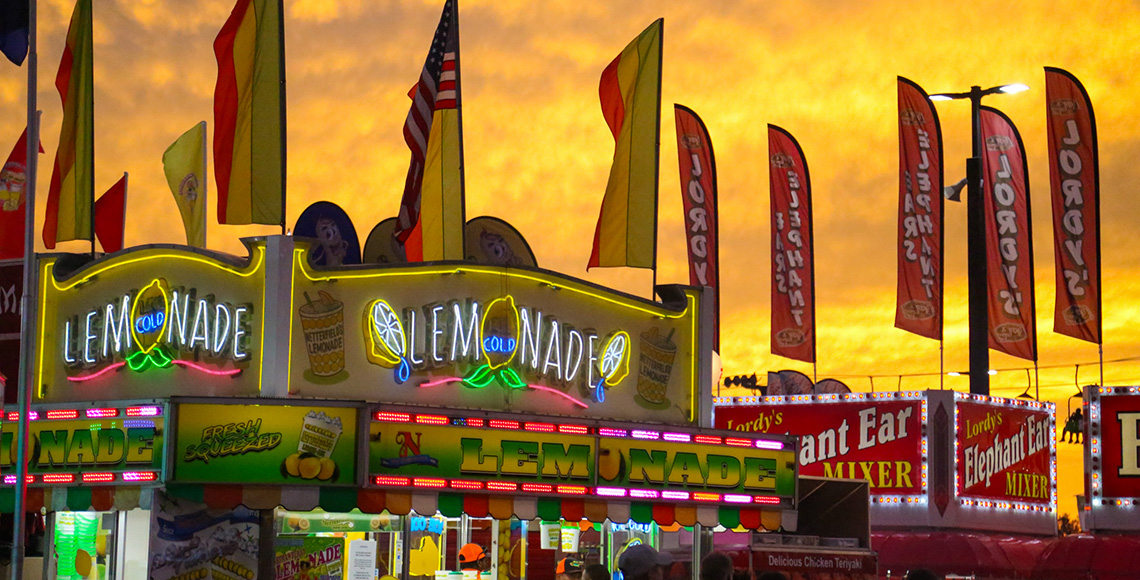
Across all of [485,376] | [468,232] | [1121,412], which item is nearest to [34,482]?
[485,376]

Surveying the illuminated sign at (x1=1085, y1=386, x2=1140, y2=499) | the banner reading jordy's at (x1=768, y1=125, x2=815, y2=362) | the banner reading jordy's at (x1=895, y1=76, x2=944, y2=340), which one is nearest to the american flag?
the banner reading jordy's at (x1=768, y1=125, x2=815, y2=362)

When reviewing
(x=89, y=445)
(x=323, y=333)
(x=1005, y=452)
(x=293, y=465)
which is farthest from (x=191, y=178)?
(x=1005, y=452)

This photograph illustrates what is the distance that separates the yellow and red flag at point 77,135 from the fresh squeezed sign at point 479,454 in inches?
322

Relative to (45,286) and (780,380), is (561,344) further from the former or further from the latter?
(780,380)

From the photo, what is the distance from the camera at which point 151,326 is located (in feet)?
70.5

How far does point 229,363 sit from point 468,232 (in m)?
6.52

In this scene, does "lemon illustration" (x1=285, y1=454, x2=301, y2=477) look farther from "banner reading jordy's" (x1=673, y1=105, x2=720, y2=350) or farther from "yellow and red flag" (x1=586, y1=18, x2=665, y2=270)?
"banner reading jordy's" (x1=673, y1=105, x2=720, y2=350)

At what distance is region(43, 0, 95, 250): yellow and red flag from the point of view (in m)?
25.3

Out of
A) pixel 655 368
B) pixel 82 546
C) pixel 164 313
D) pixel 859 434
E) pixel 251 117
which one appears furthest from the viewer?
pixel 859 434

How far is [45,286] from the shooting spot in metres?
22.9

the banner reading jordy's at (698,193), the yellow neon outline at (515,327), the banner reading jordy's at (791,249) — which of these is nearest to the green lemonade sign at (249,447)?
the yellow neon outline at (515,327)

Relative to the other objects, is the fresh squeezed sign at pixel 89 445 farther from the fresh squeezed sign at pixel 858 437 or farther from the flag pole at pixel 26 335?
the fresh squeezed sign at pixel 858 437

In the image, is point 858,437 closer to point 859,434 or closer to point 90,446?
point 859,434

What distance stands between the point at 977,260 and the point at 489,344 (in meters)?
18.9
